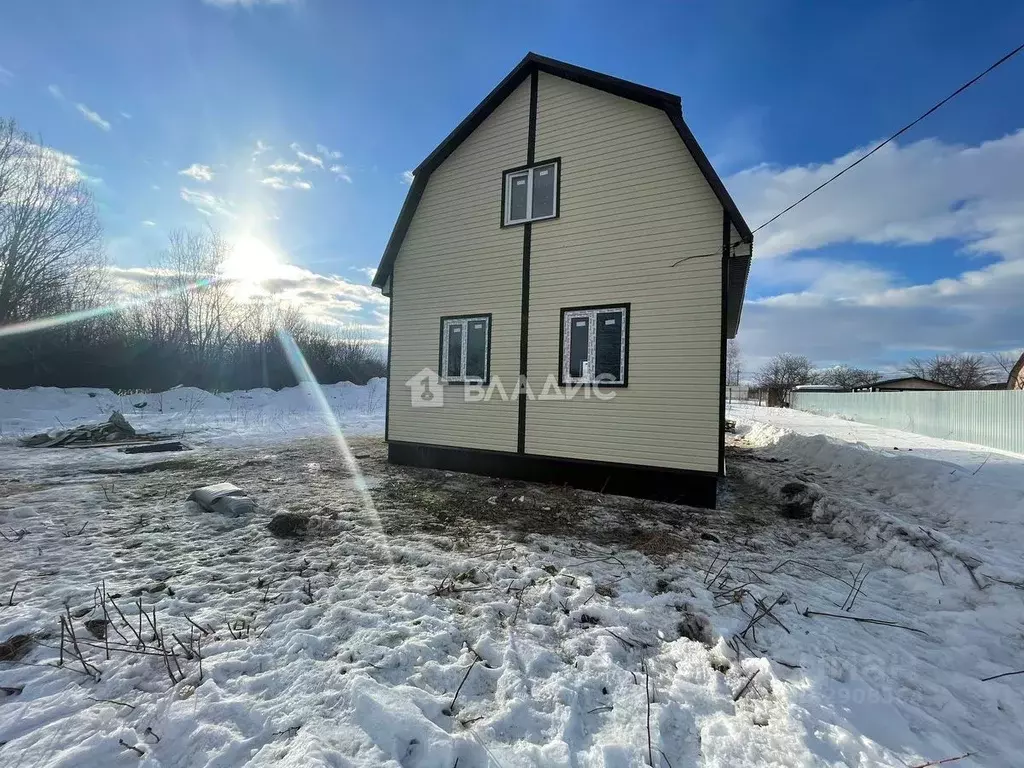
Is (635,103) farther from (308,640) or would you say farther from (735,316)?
(308,640)

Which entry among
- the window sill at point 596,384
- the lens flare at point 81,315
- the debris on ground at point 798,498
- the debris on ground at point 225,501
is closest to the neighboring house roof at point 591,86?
the window sill at point 596,384

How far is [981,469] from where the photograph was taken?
7449 mm

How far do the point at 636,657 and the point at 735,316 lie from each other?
381 inches

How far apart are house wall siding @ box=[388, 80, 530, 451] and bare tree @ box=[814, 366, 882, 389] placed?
2752 inches

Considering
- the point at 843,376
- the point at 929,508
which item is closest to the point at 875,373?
the point at 843,376

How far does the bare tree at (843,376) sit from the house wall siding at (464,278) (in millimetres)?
69903

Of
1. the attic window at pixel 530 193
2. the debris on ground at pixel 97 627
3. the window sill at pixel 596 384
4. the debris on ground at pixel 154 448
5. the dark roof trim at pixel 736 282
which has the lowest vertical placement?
the debris on ground at pixel 97 627

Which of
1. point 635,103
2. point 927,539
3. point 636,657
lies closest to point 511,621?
point 636,657

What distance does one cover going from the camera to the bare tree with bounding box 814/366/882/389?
198ft

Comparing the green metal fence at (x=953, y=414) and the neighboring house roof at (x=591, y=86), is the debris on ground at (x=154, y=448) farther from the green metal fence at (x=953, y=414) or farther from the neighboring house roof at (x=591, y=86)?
the green metal fence at (x=953, y=414)

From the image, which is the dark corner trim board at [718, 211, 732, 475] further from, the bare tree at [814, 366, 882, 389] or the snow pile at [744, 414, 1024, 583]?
the bare tree at [814, 366, 882, 389]

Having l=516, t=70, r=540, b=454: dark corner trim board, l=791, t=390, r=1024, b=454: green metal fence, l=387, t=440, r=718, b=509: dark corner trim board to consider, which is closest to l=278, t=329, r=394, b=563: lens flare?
l=387, t=440, r=718, b=509: dark corner trim board

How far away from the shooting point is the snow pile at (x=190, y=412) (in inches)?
505

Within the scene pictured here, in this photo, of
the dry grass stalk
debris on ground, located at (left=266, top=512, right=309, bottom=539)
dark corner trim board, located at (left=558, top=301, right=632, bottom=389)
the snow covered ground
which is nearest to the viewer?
the snow covered ground
